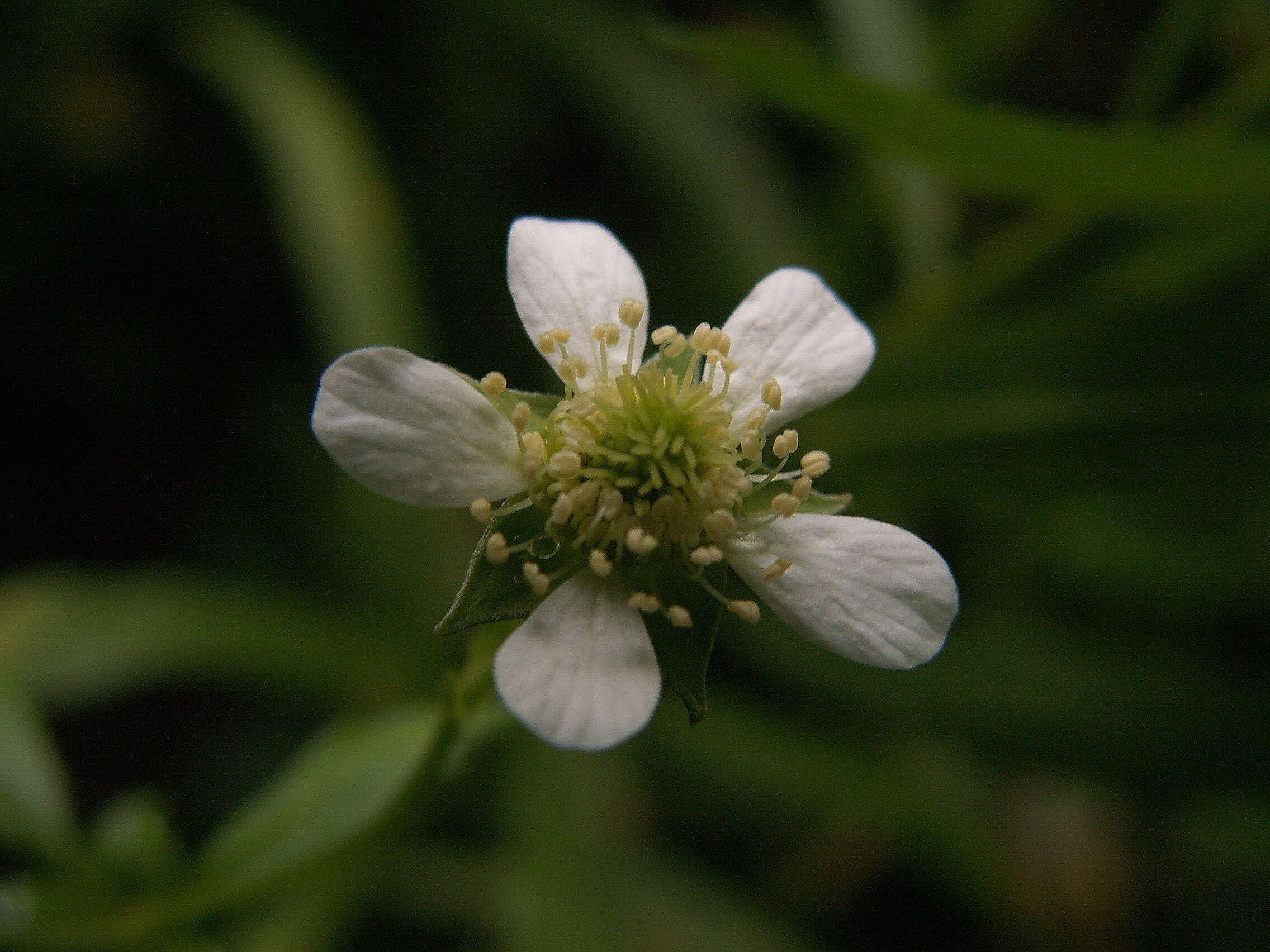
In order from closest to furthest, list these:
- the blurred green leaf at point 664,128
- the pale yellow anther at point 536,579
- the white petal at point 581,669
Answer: the white petal at point 581,669 → the pale yellow anther at point 536,579 → the blurred green leaf at point 664,128

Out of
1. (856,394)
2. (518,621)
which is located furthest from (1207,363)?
(518,621)

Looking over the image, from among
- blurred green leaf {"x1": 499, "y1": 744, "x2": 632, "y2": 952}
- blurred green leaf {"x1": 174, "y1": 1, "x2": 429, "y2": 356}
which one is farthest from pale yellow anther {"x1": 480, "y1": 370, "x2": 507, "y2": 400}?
blurred green leaf {"x1": 499, "y1": 744, "x2": 632, "y2": 952}

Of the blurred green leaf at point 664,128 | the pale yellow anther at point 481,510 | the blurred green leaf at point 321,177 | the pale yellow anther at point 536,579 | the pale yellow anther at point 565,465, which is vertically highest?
the blurred green leaf at point 664,128

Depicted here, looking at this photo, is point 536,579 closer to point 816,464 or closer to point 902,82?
point 816,464

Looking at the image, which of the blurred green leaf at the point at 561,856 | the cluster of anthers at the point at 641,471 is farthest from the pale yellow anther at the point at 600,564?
the blurred green leaf at the point at 561,856

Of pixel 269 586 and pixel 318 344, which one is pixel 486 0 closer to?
pixel 318 344

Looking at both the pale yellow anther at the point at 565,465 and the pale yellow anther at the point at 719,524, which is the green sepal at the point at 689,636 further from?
the pale yellow anther at the point at 565,465
